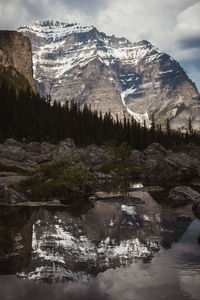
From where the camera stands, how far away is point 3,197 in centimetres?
2341

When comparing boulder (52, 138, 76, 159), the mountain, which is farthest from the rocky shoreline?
the mountain

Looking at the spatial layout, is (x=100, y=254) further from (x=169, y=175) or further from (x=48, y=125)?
(x=48, y=125)

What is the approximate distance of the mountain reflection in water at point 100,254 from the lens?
9359 millimetres

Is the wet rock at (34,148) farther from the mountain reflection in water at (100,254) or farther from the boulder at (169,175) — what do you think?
the mountain reflection in water at (100,254)

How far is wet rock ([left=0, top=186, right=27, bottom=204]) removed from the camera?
23.2m

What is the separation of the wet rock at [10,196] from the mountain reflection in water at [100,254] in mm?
2880

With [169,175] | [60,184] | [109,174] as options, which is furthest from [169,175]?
[60,184]

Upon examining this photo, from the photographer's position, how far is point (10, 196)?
23531 mm

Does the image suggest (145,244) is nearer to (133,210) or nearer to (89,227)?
(89,227)

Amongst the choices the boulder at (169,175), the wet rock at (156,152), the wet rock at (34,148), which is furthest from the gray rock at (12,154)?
the wet rock at (156,152)

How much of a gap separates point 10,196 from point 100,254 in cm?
1307

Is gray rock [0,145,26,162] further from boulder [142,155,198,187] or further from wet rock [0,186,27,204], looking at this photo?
wet rock [0,186,27,204]

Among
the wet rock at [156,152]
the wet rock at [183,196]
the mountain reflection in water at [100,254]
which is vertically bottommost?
the mountain reflection in water at [100,254]

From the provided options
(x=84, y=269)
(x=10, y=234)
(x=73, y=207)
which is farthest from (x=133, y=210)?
(x=84, y=269)
